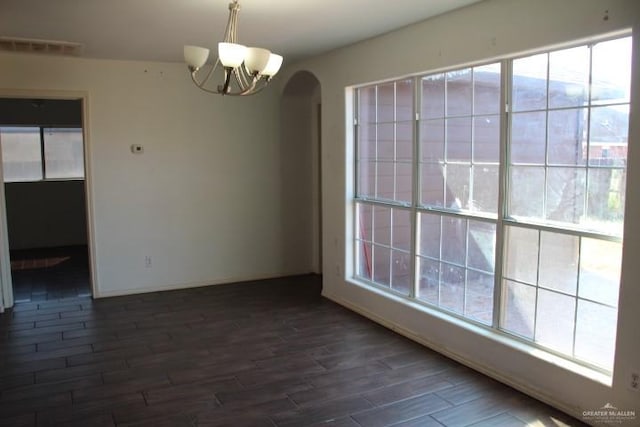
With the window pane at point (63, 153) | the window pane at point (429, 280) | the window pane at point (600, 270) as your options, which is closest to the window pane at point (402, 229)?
the window pane at point (429, 280)

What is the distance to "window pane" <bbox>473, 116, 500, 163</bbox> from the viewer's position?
3570mm

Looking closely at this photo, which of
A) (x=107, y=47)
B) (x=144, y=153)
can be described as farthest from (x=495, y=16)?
(x=144, y=153)

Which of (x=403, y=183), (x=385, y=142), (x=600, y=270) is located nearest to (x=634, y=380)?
(x=600, y=270)

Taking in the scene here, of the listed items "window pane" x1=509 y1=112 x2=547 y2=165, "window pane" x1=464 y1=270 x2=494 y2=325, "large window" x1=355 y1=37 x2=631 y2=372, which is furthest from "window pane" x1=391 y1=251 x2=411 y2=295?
"window pane" x1=509 y1=112 x2=547 y2=165

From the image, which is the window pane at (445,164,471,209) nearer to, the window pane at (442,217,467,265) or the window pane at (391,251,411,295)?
the window pane at (442,217,467,265)

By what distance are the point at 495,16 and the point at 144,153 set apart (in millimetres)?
3857

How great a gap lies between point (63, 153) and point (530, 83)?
291 inches

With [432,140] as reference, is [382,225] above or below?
below

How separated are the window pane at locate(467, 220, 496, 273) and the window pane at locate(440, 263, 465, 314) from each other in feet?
0.55

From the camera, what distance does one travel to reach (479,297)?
381 cm

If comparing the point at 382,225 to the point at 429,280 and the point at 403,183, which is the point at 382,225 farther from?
the point at 429,280

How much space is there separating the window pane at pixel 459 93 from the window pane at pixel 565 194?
34.5 inches

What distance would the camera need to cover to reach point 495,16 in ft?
11.0

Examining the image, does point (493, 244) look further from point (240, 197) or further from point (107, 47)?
point (107, 47)
